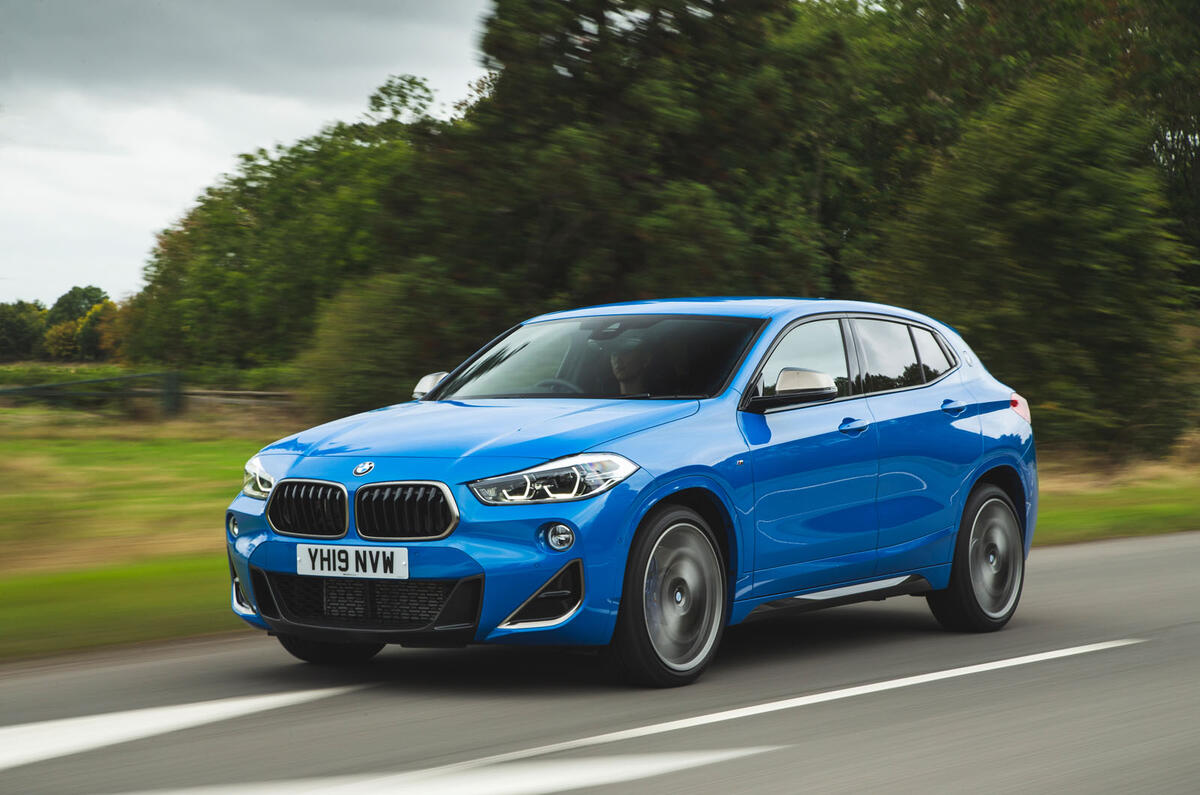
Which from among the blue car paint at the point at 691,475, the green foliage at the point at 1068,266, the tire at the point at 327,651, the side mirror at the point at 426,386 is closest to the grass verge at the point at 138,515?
the green foliage at the point at 1068,266

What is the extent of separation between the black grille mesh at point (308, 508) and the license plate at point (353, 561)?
0.23 feet

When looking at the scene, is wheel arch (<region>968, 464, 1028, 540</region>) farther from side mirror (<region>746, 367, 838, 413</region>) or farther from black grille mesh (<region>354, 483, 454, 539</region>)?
black grille mesh (<region>354, 483, 454, 539</region>)

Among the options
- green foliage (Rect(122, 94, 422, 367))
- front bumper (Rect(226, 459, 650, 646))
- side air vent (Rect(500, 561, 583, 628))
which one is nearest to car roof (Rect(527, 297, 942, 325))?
front bumper (Rect(226, 459, 650, 646))

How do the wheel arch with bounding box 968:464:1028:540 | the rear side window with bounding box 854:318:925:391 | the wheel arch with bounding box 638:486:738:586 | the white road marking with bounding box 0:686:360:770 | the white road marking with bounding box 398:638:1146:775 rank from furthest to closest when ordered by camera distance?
1. the wheel arch with bounding box 968:464:1028:540
2. the rear side window with bounding box 854:318:925:391
3. the wheel arch with bounding box 638:486:738:586
4. the white road marking with bounding box 0:686:360:770
5. the white road marking with bounding box 398:638:1146:775

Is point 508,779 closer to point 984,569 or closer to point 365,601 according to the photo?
point 365,601

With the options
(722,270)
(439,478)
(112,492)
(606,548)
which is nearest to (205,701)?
(439,478)

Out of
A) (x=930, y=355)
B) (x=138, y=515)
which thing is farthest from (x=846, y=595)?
(x=138, y=515)

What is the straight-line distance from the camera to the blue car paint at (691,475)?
5.96 m

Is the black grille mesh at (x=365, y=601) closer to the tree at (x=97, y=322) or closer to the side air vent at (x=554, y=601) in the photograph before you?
the side air vent at (x=554, y=601)

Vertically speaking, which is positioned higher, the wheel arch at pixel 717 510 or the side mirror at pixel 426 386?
the side mirror at pixel 426 386

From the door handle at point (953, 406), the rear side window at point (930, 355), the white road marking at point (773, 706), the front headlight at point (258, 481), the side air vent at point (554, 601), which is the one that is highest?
the rear side window at point (930, 355)

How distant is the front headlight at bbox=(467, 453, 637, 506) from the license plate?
406 millimetres

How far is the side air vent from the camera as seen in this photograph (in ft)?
19.6

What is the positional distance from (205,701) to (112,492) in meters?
10.5
